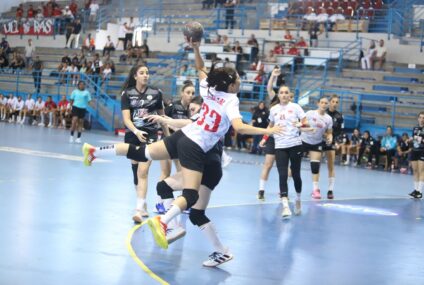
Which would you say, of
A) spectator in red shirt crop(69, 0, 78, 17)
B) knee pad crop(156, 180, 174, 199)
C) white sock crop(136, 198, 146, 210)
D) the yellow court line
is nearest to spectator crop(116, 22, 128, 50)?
spectator in red shirt crop(69, 0, 78, 17)

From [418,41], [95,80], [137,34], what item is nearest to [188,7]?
[137,34]

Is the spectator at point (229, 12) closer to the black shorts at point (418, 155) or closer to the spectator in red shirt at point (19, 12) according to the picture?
the spectator in red shirt at point (19, 12)

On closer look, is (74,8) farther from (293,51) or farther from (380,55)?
(380,55)

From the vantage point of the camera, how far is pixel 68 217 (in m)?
9.31

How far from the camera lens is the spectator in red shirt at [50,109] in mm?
30672

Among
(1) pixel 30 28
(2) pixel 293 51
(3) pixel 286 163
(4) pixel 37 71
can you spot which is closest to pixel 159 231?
(3) pixel 286 163

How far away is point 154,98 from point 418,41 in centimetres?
2081

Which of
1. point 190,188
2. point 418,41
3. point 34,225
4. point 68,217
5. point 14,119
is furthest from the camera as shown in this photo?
point 14,119

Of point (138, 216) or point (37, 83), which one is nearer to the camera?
point (138, 216)

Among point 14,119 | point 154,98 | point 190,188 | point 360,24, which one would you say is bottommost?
point 14,119

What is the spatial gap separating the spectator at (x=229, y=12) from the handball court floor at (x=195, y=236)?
19.1 m

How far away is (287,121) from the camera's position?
1115 centimetres

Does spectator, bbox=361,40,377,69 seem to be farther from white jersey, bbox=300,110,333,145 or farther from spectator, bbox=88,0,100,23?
spectator, bbox=88,0,100,23

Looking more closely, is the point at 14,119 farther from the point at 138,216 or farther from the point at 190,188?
the point at 190,188
